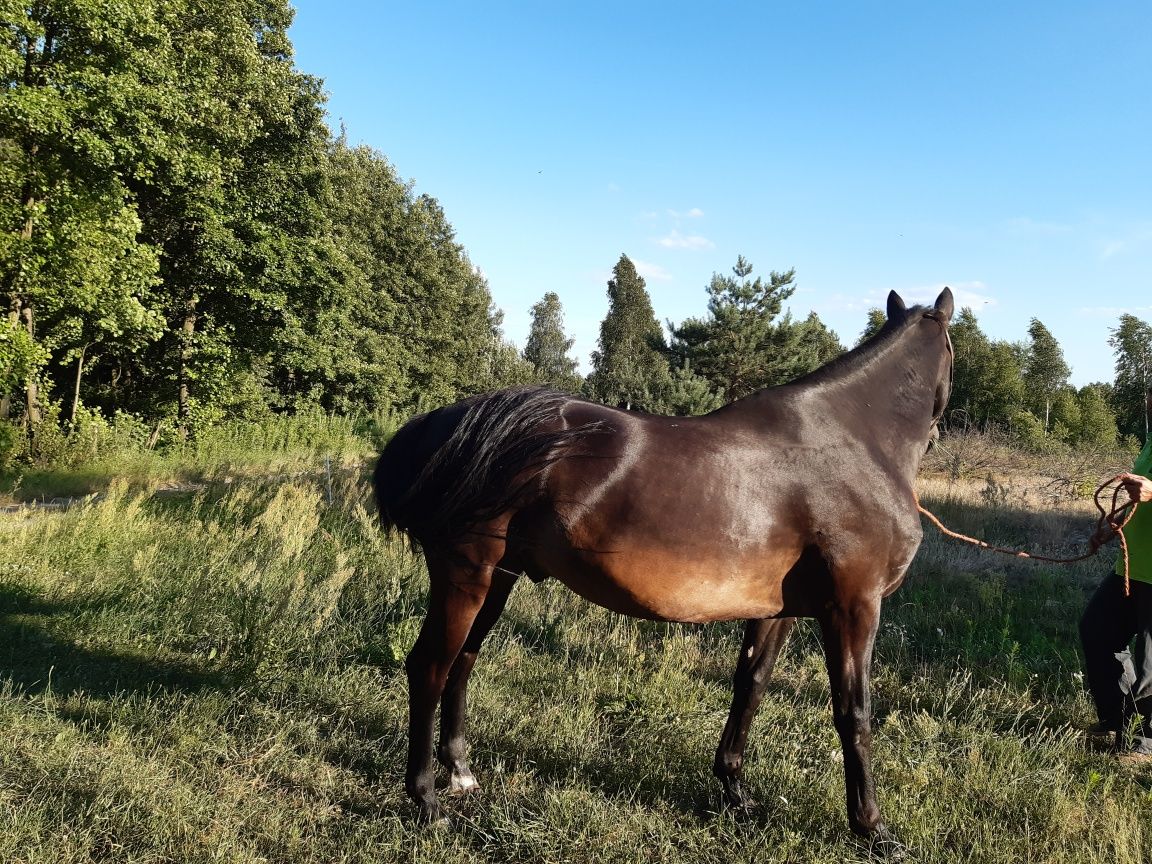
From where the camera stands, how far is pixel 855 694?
8.27ft

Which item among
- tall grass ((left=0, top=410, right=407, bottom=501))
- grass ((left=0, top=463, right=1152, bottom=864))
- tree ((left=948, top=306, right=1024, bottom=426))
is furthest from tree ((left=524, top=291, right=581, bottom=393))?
grass ((left=0, top=463, right=1152, bottom=864))

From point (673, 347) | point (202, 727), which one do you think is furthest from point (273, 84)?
point (202, 727)

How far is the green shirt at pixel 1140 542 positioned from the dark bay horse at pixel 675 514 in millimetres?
1806

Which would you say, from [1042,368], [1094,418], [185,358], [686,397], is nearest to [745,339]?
[686,397]

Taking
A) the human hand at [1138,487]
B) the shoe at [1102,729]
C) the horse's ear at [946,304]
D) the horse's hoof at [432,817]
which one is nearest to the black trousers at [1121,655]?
the shoe at [1102,729]

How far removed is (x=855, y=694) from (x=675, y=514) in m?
1.06

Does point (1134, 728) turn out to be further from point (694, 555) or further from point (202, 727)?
point (202, 727)

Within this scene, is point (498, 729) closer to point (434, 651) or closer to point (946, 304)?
point (434, 651)

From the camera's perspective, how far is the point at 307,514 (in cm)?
712

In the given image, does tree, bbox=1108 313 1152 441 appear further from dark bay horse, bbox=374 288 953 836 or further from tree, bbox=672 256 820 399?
dark bay horse, bbox=374 288 953 836

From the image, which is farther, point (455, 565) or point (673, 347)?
point (673, 347)

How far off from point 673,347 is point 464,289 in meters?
19.8

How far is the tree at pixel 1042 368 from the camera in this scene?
40375 millimetres

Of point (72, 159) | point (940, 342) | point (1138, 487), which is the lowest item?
point (1138, 487)
